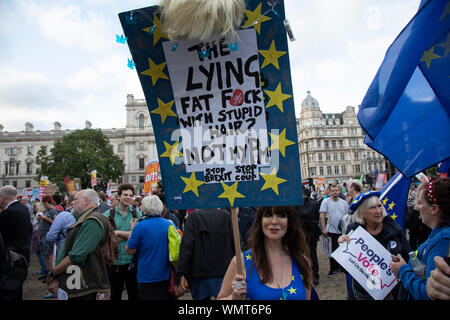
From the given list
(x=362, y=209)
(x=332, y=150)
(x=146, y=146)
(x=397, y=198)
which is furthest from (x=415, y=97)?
(x=332, y=150)

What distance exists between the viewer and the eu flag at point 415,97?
1.80m

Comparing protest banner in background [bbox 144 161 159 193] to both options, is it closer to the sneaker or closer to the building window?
the sneaker

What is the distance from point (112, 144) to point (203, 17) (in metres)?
68.9

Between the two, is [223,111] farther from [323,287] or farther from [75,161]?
[75,161]

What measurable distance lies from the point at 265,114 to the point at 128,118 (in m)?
64.5

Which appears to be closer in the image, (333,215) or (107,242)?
(107,242)

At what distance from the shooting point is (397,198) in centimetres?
383

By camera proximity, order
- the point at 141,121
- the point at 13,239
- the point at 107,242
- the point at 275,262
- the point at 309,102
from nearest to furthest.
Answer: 1. the point at 275,262
2. the point at 107,242
3. the point at 13,239
4. the point at 141,121
5. the point at 309,102

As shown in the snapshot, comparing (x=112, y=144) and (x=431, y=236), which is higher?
(x=112, y=144)

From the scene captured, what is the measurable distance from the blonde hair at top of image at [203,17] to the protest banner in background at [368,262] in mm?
2314

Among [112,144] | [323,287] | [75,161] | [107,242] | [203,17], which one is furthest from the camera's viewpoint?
[112,144]

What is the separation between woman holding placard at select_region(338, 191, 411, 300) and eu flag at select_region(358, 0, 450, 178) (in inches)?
39.8

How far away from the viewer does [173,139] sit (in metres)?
1.93
